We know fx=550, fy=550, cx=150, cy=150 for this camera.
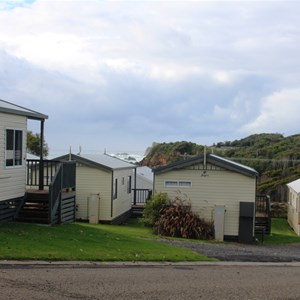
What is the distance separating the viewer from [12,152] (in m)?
18.5

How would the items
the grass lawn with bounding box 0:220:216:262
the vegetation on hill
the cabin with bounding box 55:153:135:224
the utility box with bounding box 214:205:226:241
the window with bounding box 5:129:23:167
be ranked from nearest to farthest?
the grass lawn with bounding box 0:220:216:262, the window with bounding box 5:129:23:167, the utility box with bounding box 214:205:226:241, the cabin with bounding box 55:153:135:224, the vegetation on hill

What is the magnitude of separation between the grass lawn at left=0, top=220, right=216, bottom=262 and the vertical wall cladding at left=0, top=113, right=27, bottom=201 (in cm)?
118

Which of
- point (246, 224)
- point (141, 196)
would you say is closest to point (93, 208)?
point (246, 224)

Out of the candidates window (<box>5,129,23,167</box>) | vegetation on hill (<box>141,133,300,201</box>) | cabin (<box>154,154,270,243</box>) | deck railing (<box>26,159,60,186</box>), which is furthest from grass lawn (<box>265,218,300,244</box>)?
window (<box>5,129,23,167</box>)

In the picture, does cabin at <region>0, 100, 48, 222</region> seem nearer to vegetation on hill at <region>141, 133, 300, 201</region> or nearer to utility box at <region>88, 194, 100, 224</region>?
utility box at <region>88, 194, 100, 224</region>

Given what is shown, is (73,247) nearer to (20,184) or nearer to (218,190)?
(20,184)

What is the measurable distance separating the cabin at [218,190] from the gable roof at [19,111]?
318 inches

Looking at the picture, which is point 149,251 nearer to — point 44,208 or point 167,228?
point 44,208

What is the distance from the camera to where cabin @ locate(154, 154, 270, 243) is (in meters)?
25.3

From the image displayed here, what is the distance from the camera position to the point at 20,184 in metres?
19.1

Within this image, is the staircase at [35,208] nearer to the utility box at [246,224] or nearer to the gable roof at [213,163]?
the gable roof at [213,163]

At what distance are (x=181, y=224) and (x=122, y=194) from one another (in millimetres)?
7741

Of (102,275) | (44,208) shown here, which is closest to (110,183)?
(44,208)

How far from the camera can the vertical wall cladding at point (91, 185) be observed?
28562mm
